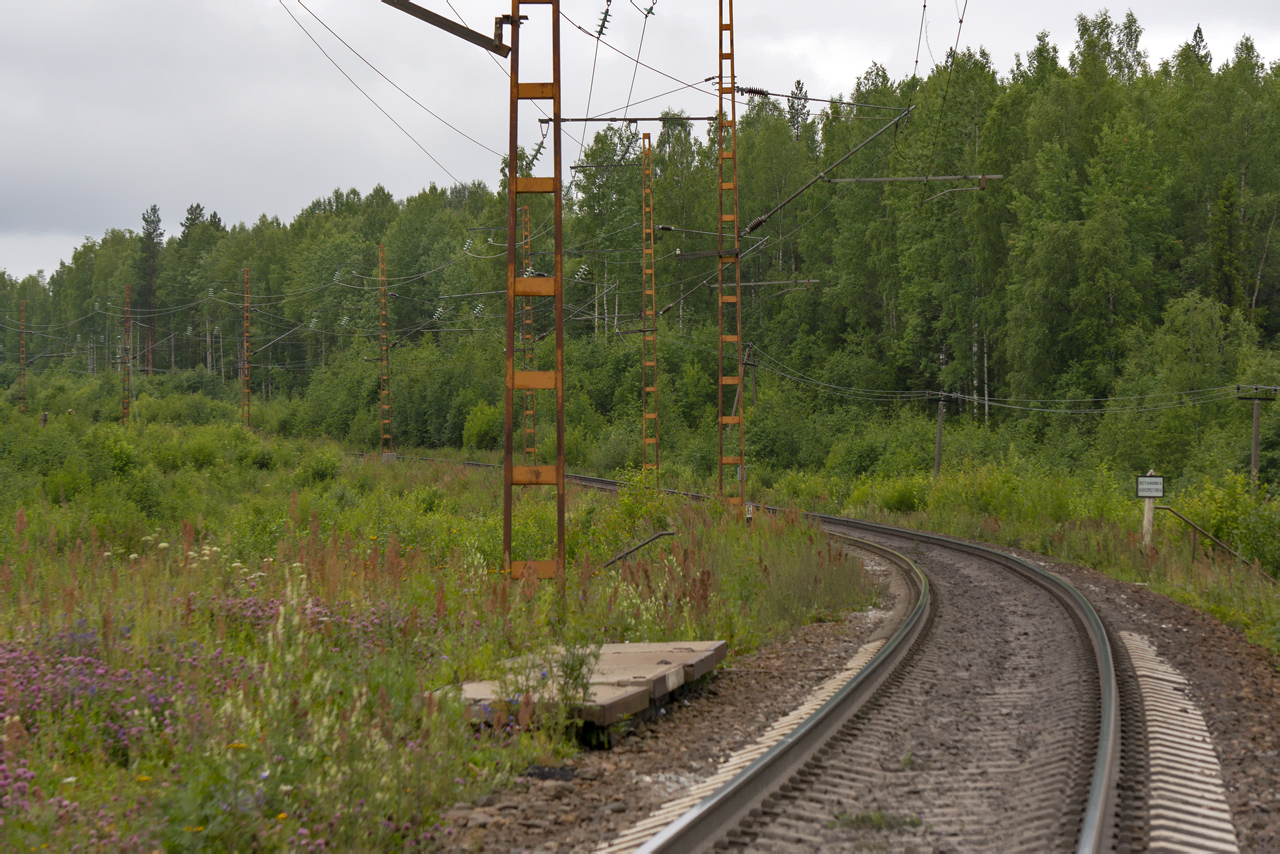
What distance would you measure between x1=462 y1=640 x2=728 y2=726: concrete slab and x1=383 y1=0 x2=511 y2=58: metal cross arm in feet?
18.3

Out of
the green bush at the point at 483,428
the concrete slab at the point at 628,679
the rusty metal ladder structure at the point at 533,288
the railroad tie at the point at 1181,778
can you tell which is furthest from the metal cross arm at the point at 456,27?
the green bush at the point at 483,428

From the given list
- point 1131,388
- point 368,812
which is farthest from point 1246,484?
point 1131,388

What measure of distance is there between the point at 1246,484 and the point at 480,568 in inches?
646

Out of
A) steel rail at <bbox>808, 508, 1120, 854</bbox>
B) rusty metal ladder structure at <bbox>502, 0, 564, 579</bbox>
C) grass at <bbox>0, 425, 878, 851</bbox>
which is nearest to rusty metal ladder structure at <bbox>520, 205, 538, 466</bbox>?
rusty metal ladder structure at <bbox>502, 0, 564, 579</bbox>

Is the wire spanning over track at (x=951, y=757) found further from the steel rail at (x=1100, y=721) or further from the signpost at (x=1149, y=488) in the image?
the signpost at (x=1149, y=488)

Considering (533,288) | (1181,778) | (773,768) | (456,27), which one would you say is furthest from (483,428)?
(1181,778)

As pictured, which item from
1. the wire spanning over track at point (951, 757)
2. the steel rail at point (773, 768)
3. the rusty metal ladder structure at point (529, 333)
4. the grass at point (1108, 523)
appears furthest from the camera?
the rusty metal ladder structure at point (529, 333)

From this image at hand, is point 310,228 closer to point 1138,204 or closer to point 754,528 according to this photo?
point 1138,204

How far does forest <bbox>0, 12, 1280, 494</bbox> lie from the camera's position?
134 ft

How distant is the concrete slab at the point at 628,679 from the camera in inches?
233

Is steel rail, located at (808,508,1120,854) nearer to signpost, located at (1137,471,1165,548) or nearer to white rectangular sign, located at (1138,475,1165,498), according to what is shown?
signpost, located at (1137,471,1165,548)

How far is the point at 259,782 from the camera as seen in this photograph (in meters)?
4.26

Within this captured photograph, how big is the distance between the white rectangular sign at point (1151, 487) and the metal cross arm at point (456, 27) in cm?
1457

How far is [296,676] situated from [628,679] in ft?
7.25
